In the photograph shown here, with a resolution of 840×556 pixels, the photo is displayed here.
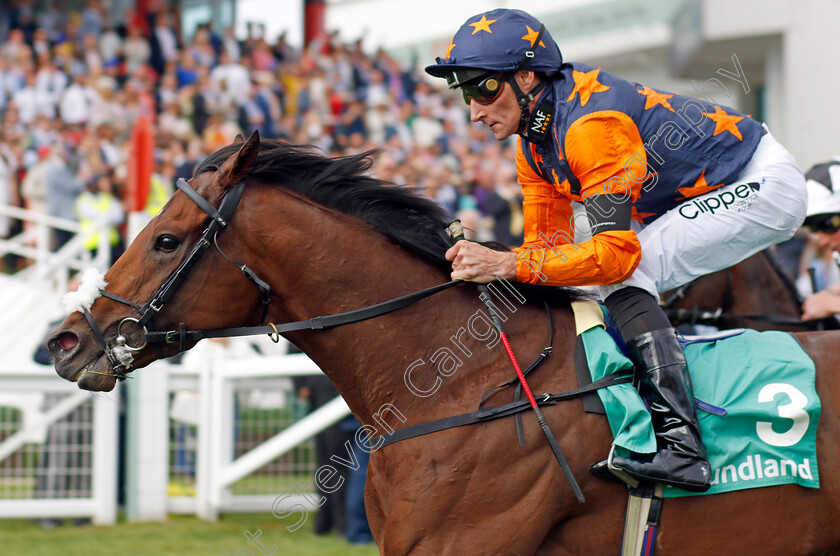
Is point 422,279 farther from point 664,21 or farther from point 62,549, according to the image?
point 664,21

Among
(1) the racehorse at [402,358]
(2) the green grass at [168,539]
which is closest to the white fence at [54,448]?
(2) the green grass at [168,539]

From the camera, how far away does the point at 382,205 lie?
2.97m

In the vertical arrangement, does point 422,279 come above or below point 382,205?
below

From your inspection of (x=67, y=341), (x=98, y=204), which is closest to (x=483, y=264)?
(x=67, y=341)

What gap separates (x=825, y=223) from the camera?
4.61 meters

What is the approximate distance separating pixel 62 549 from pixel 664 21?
20038 mm

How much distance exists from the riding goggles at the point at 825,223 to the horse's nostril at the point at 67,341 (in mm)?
3586

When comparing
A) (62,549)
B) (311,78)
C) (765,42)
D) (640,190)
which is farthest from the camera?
(311,78)

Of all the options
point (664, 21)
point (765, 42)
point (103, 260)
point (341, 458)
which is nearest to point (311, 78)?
point (765, 42)

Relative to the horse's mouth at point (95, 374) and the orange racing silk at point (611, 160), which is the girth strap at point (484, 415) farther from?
the horse's mouth at point (95, 374)

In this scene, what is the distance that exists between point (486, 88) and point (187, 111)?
919cm

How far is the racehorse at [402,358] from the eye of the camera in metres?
2.67

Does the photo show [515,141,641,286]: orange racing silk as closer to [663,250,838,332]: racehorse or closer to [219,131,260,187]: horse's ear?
[219,131,260,187]: horse's ear

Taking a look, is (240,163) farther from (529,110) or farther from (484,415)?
(484,415)
